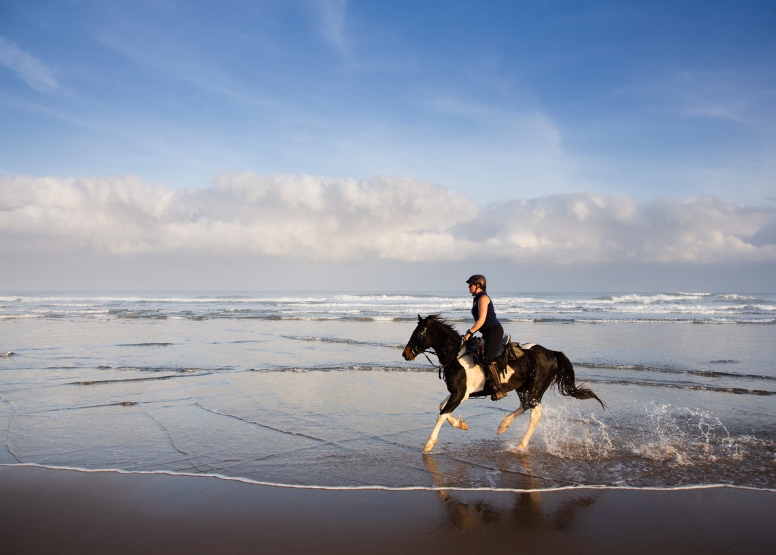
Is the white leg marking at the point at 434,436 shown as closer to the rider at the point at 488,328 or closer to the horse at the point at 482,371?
the horse at the point at 482,371

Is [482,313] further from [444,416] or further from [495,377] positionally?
[444,416]

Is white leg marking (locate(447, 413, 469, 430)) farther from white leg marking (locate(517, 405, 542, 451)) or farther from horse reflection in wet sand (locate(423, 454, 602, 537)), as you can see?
horse reflection in wet sand (locate(423, 454, 602, 537))

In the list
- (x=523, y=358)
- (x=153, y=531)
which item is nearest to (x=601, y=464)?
(x=523, y=358)

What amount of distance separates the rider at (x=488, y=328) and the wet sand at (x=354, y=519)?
1798 millimetres

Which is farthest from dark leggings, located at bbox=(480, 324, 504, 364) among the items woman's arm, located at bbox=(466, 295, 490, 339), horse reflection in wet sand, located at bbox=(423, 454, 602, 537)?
horse reflection in wet sand, located at bbox=(423, 454, 602, 537)

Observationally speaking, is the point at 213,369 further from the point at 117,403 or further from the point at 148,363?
the point at 117,403

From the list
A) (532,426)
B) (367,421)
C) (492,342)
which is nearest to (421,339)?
(492,342)

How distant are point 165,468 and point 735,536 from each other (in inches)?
229

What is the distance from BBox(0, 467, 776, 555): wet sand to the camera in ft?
13.2

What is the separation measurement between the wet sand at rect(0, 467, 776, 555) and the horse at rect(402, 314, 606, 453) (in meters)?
1.64

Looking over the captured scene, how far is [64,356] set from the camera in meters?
14.4

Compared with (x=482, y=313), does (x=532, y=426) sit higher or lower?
lower

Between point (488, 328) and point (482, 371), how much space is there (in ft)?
2.05

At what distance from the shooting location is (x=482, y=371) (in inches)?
265
